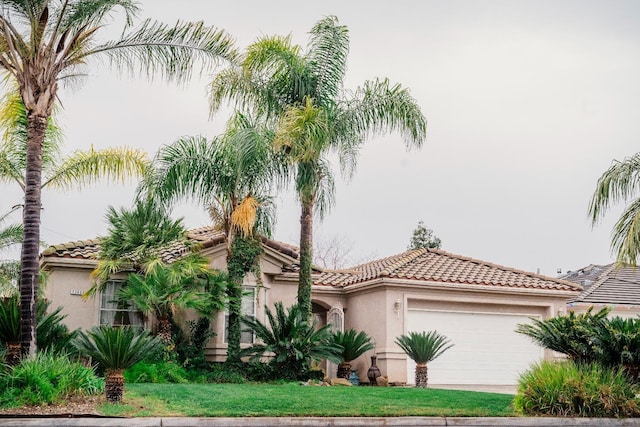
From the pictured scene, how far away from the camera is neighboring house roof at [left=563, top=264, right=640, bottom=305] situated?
Answer: 26.8 meters

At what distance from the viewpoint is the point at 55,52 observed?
46.6 feet

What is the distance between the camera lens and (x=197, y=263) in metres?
19.3

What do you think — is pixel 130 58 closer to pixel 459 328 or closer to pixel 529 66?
pixel 529 66

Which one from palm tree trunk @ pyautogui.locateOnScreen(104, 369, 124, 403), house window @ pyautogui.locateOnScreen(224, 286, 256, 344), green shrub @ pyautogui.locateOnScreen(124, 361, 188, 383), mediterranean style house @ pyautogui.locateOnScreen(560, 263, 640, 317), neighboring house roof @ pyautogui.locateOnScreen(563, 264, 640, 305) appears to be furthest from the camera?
neighboring house roof @ pyautogui.locateOnScreen(563, 264, 640, 305)

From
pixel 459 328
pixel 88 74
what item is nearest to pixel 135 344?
pixel 88 74

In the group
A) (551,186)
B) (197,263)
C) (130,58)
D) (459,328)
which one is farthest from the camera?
(551,186)

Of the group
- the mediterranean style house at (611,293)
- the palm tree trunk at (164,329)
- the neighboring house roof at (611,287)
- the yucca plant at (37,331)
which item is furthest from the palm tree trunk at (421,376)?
the neighboring house roof at (611,287)

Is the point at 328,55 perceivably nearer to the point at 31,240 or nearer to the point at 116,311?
the point at 116,311

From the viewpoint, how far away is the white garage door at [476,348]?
883 inches

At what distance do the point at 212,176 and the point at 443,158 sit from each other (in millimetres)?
9887

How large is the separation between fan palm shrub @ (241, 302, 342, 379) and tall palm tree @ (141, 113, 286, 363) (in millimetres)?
1151

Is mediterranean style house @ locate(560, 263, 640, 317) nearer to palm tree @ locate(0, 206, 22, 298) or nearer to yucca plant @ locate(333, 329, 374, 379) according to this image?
yucca plant @ locate(333, 329, 374, 379)

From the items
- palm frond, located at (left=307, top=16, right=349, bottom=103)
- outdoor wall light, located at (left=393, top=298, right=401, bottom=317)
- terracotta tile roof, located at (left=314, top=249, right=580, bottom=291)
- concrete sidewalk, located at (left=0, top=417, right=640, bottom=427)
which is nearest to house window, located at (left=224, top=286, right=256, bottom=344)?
terracotta tile roof, located at (left=314, top=249, right=580, bottom=291)

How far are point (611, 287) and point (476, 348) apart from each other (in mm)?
8222
